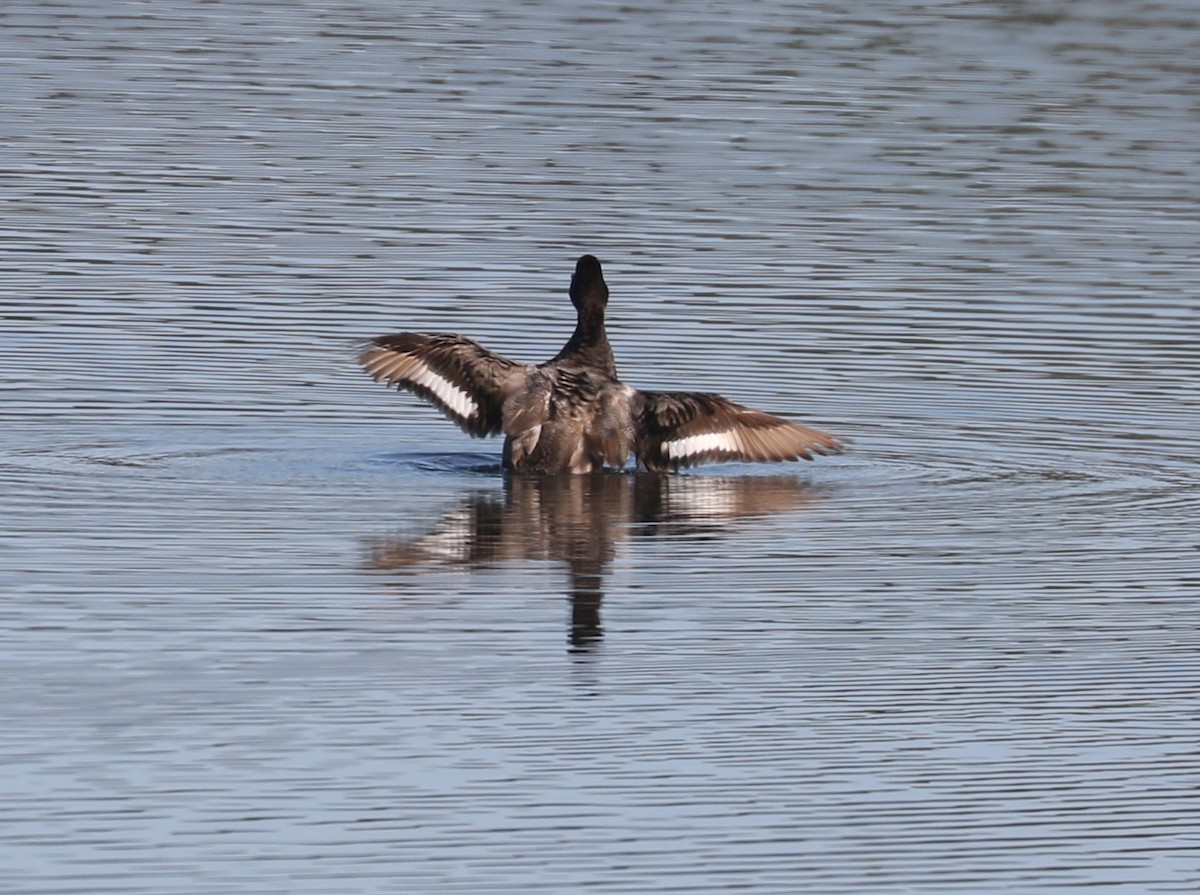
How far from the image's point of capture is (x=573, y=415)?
14.0 m

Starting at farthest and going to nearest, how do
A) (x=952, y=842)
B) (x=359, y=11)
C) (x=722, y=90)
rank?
1. (x=359, y=11)
2. (x=722, y=90)
3. (x=952, y=842)

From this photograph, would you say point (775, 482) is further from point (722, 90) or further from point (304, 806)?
point (722, 90)

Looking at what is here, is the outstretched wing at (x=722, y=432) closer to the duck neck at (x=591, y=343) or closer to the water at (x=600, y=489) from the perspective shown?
the water at (x=600, y=489)

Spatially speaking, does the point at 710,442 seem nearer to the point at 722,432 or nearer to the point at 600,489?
the point at 722,432

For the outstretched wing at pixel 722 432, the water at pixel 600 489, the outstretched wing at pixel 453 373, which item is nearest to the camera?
the water at pixel 600 489

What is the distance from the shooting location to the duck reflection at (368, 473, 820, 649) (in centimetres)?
1164

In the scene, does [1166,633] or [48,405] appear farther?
[48,405]

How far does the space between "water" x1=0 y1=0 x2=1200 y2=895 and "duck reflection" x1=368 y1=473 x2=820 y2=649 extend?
0.04 meters

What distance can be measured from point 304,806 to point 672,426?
5883mm

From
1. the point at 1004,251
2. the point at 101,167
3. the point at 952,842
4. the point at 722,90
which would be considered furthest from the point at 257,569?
the point at 722,90

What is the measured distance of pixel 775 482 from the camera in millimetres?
14055

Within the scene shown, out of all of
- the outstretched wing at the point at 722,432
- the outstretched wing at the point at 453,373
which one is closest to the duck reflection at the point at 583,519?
the outstretched wing at the point at 722,432

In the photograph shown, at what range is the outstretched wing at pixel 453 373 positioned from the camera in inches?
556

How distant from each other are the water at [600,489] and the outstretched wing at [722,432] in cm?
18
